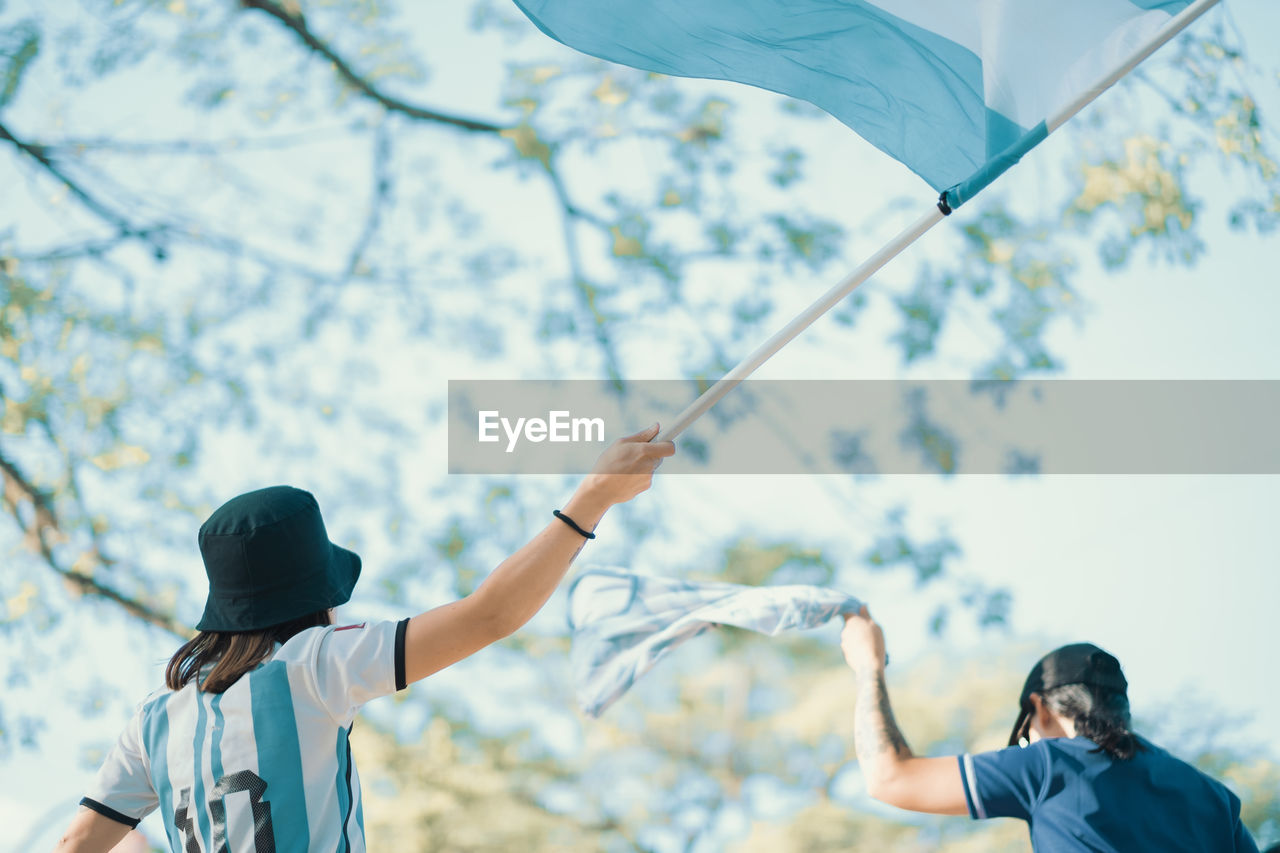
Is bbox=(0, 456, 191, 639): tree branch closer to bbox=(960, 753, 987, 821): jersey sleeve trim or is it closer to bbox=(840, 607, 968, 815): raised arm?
bbox=(840, 607, 968, 815): raised arm

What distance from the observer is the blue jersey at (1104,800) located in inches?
62.4

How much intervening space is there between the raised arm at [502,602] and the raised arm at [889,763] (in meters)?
1.07

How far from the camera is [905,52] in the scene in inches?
62.4

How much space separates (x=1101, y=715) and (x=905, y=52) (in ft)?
3.96

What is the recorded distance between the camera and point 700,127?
4969 mm

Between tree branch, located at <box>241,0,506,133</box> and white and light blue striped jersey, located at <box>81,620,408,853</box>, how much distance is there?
4.22 meters

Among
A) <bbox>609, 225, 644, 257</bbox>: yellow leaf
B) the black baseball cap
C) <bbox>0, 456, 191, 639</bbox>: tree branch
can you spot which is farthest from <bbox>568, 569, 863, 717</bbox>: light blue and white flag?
<bbox>0, 456, 191, 639</bbox>: tree branch

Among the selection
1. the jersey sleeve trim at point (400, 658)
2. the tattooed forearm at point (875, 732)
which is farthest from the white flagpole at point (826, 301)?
the tattooed forearm at point (875, 732)

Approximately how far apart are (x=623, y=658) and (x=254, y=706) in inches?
74.4

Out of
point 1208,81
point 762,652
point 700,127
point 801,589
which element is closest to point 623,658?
point 801,589

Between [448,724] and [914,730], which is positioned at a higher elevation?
[448,724]

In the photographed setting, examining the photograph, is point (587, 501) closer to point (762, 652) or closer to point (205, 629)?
point (205, 629)

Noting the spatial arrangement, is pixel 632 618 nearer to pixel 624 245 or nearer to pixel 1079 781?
pixel 1079 781

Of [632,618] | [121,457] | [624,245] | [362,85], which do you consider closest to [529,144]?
[624,245]
